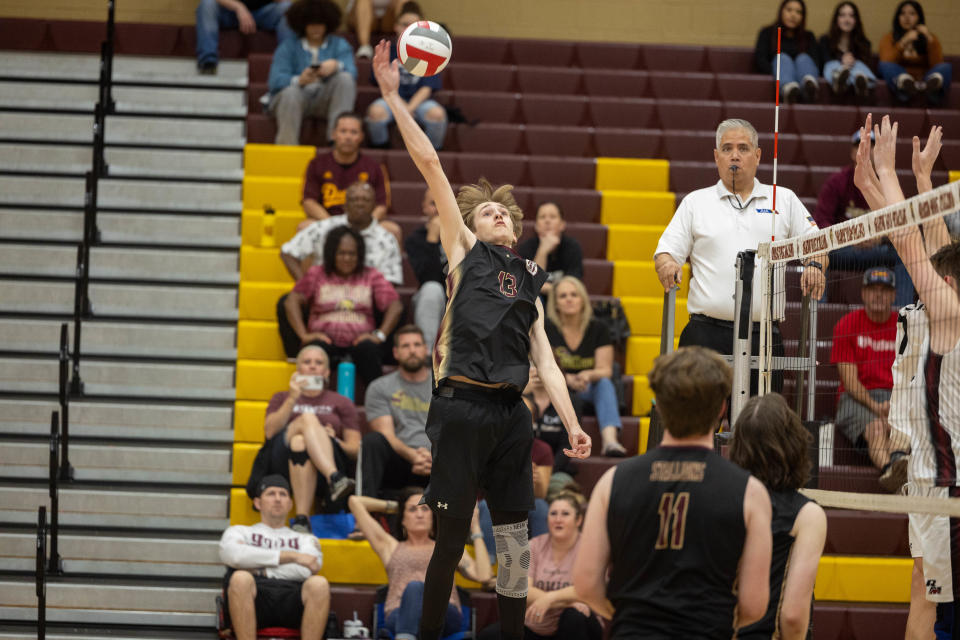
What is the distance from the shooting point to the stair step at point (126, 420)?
28.2 feet

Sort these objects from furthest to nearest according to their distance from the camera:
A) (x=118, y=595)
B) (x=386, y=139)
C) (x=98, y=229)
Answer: (x=386, y=139), (x=98, y=229), (x=118, y=595)

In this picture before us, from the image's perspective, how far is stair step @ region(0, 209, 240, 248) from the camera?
986 cm

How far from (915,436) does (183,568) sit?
5035mm

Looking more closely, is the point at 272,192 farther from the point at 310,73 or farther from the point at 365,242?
the point at 365,242

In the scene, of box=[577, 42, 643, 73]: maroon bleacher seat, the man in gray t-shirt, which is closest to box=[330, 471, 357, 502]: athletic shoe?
the man in gray t-shirt

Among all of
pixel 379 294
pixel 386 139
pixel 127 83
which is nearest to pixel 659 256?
pixel 379 294

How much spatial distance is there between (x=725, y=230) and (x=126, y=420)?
4936 millimetres

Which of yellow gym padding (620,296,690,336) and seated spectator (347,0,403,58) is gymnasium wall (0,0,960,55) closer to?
seated spectator (347,0,403,58)

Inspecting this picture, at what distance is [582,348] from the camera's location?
8.58 meters

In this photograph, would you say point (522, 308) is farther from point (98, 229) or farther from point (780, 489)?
point (98, 229)

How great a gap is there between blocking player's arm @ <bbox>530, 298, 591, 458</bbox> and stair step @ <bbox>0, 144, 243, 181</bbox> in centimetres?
597

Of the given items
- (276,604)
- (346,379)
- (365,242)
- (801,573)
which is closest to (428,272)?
(365,242)

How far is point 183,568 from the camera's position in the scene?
7863 mm

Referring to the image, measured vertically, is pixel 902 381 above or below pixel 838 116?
below
